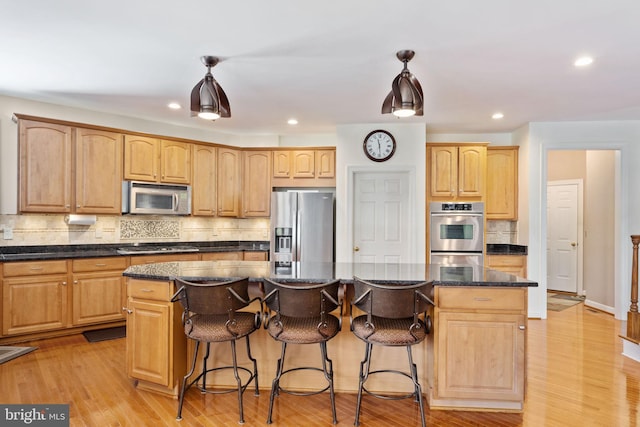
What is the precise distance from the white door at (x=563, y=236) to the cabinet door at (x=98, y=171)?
7.13m

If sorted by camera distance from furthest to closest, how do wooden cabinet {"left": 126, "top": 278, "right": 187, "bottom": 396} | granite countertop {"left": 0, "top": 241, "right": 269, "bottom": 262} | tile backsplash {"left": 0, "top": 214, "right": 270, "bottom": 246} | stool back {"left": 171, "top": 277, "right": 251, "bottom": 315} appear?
tile backsplash {"left": 0, "top": 214, "right": 270, "bottom": 246}
granite countertop {"left": 0, "top": 241, "right": 269, "bottom": 262}
wooden cabinet {"left": 126, "top": 278, "right": 187, "bottom": 396}
stool back {"left": 171, "top": 277, "right": 251, "bottom": 315}

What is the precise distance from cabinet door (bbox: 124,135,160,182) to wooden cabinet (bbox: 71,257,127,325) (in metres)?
1.08

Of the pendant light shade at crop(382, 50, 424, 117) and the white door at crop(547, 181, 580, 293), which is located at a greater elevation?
the pendant light shade at crop(382, 50, 424, 117)

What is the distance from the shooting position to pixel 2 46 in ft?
9.45

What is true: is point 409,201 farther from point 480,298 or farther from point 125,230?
point 125,230

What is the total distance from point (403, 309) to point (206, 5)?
218 centimetres

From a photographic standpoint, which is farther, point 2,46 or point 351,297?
point 2,46

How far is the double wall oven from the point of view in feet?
16.7

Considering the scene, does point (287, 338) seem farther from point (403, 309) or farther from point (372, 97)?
point (372, 97)

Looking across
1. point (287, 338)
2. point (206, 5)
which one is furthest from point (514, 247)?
point (206, 5)

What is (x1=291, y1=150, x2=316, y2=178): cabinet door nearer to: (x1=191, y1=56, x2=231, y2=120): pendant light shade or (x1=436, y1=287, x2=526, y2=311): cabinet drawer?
(x1=191, y1=56, x2=231, y2=120): pendant light shade

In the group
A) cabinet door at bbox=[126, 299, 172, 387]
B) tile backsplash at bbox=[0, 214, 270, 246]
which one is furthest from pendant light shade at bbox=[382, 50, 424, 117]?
tile backsplash at bbox=[0, 214, 270, 246]

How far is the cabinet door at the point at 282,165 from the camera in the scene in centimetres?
557

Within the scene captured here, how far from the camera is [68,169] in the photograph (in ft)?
13.8
